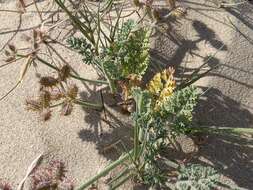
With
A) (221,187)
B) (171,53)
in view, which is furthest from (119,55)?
(221,187)

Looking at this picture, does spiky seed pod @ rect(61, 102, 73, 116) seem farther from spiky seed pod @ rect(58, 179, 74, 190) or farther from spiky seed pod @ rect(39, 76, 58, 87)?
spiky seed pod @ rect(58, 179, 74, 190)

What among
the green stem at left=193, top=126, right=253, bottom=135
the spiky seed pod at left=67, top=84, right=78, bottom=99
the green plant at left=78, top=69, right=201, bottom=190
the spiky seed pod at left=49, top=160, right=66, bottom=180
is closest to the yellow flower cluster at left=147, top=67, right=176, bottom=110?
the green plant at left=78, top=69, right=201, bottom=190

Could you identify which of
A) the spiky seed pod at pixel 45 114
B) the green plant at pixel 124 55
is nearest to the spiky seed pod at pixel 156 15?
the green plant at pixel 124 55

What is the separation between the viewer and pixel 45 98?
6.40 feet

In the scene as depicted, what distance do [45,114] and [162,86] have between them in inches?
17.1

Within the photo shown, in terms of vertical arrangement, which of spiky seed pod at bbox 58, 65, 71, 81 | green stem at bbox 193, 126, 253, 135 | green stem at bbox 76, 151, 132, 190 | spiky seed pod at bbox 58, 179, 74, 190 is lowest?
spiky seed pod at bbox 58, 179, 74, 190

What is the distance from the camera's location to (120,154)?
196cm

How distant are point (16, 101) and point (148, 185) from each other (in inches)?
23.5

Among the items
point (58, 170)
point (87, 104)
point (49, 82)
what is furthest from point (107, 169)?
point (49, 82)

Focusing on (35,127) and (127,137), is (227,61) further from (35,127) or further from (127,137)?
(35,127)

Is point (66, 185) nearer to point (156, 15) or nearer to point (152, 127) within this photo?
point (152, 127)

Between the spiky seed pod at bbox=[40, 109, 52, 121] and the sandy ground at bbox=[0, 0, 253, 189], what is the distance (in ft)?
0.09

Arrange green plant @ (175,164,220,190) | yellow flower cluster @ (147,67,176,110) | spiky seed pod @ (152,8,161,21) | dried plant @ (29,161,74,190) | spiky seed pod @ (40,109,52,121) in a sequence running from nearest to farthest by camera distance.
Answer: green plant @ (175,164,220,190)
dried plant @ (29,161,74,190)
yellow flower cluster @ (147,67,176,110)
spiky seed pod @ (40,109,52,121)
spiky seed pod @ (152,8,161,21)

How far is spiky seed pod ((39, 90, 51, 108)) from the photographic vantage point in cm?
195
